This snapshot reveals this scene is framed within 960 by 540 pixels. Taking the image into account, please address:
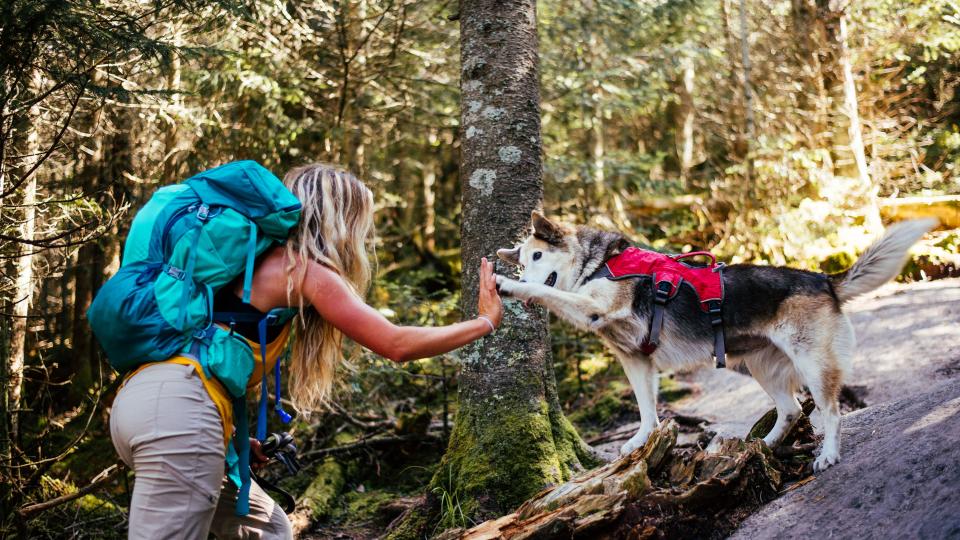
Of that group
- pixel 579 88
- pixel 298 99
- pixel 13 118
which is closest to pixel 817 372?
pixel 13 118

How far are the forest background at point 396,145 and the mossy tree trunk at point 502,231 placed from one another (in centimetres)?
53

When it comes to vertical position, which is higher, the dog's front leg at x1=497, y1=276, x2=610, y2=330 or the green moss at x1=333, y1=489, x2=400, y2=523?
the dog's front leg at x1=497, y1=276, x2=610, y2=330

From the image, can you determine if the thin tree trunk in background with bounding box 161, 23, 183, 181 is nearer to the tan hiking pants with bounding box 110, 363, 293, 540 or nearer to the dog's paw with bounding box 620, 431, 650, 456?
the tan hiking pants with bounding box 110, 363, 293, 540

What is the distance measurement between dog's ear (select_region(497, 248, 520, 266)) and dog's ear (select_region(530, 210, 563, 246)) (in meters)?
0.19

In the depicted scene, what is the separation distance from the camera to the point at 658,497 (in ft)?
11.9

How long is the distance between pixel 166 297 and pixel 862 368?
783 centimetres

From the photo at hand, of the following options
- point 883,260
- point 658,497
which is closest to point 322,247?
point 658,497

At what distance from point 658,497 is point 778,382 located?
169 centimetres

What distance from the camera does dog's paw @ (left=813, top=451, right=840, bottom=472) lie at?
4086 mm

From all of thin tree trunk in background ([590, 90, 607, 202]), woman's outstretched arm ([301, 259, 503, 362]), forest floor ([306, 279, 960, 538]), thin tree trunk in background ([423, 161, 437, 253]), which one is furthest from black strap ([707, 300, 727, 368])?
thin tree trunk in background ([423, 161, 437, 253])

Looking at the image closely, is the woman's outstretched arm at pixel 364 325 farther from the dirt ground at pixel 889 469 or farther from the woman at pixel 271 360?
the dirt ground at pixel 889 469

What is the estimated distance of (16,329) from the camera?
288 inches

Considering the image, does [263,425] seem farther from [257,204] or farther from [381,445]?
[381,445]

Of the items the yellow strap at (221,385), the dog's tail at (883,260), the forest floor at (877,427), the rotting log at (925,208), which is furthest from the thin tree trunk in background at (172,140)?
the rotting log at (925,208)
